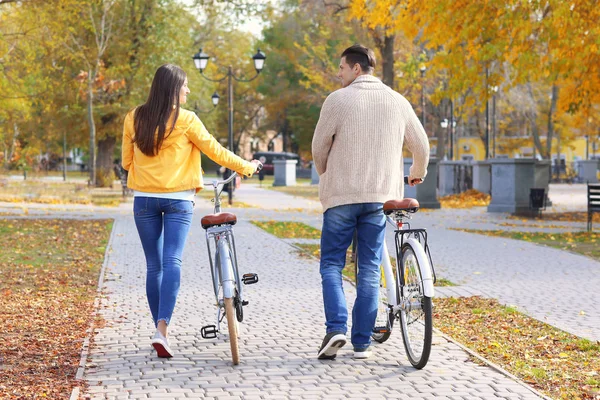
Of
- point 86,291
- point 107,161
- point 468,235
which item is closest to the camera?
point 86,291

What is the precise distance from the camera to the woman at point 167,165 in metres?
6.41

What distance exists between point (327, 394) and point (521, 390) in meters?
1.06

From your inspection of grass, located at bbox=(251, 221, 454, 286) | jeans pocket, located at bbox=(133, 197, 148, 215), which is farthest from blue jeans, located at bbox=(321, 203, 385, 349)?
grass, located at bbox=(251, 221, 454, 286)

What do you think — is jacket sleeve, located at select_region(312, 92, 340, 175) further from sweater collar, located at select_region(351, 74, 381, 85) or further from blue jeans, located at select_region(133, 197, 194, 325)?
blue jeans, located at select_region(133, 197, 194, 325)

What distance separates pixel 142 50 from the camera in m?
39.1

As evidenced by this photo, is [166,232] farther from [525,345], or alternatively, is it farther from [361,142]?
[525,345]

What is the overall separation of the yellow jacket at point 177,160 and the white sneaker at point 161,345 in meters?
0.92

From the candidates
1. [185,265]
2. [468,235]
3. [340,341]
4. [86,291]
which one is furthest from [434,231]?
[340,341]

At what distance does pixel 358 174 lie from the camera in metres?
6.21

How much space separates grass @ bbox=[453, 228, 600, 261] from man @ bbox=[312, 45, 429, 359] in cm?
780

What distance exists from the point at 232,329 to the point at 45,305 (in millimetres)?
3387

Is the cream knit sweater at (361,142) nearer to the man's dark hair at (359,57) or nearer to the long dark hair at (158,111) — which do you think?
the man's dark hair at (359,57)

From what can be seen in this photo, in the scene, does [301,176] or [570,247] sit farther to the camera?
[301,176]

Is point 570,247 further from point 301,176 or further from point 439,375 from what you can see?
point 301,176
